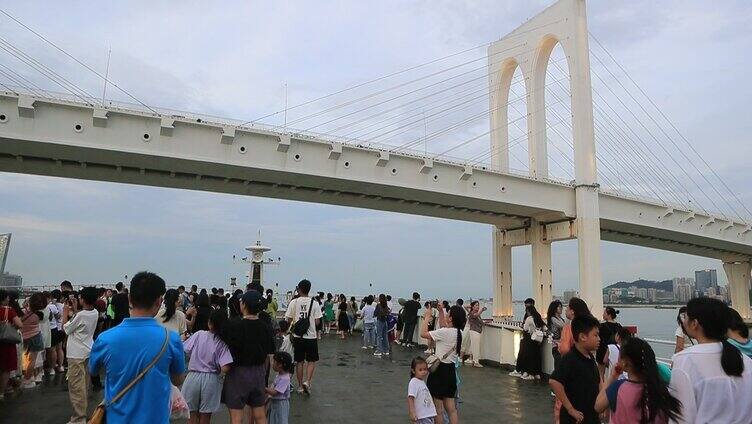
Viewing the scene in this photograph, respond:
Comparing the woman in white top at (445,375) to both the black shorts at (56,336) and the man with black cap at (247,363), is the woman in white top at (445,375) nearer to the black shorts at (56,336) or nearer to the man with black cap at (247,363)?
the man with black cap at (247,363)

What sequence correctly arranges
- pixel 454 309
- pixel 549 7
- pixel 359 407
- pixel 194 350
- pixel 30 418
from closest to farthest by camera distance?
1. pixel 194 350
2. pixel 454 309
3. pixel 30 418
4. pixel 359 407
5. pixel 549 7

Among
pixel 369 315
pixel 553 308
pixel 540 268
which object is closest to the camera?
pixel 553 308

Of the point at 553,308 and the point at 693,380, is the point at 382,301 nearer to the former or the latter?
the point at 553,308

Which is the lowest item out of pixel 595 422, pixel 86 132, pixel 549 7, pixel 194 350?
pixel 595 422

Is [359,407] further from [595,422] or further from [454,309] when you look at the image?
[595,422]

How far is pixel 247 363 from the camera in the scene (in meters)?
4.44

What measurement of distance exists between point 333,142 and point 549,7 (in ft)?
53.2

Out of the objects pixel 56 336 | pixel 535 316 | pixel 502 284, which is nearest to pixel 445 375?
pixel 535 316

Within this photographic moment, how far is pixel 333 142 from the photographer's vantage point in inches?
736

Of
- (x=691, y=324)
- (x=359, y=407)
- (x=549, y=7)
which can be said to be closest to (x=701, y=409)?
(x=691, y=324)

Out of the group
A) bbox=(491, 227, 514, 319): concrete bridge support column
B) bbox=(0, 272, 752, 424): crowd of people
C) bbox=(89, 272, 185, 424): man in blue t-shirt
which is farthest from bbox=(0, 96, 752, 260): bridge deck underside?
bbox=(89, 272, 185, 424): man in blue t-shirt

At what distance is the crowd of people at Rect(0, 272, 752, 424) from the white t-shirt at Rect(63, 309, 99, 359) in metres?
0.01

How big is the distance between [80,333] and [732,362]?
20.4 feet

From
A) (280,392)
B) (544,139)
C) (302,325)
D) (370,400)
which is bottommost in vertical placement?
(370,400)
